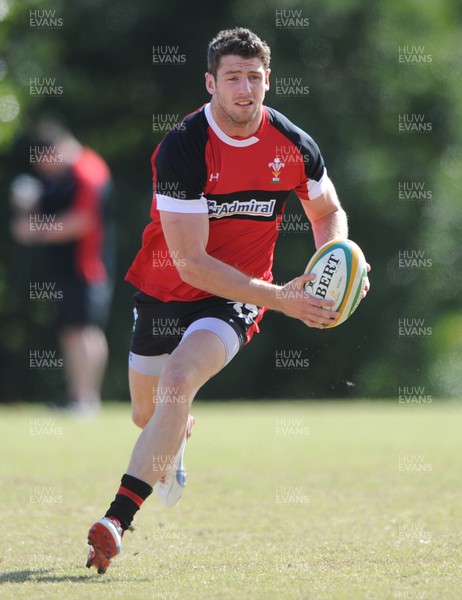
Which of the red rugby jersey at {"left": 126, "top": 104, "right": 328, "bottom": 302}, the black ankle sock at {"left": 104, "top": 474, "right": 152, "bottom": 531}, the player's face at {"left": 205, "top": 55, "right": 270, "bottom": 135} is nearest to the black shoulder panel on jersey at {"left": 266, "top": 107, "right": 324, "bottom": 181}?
the red rugby jersey at {"left": 126, "top": 104, "right": 328, "bottom": 302}

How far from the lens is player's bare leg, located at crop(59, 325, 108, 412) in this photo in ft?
44.4

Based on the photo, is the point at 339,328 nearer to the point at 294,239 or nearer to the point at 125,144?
the point at 294,239

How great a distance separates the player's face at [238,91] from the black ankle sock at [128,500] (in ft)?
6.13

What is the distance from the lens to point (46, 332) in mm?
18312

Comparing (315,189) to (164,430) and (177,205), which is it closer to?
(177,205)

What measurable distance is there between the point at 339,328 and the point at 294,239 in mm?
1685

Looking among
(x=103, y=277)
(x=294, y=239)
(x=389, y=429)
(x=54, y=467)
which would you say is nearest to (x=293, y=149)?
(x=54, y=467)

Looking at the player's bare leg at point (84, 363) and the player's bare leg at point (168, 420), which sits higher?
the player's bare leg at point (168, 420)

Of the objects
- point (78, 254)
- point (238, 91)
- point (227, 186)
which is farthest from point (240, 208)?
point (78, 254)

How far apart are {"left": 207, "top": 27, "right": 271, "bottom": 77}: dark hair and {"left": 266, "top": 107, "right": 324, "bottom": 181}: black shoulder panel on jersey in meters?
0.37

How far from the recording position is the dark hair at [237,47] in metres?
5.82

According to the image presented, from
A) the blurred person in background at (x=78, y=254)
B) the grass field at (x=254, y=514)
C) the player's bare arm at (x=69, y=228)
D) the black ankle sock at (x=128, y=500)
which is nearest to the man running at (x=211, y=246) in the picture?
the black ankle sock at (x=128, y=500)

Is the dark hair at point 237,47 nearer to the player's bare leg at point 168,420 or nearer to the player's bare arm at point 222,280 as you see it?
the player's bare arm at point 222,280

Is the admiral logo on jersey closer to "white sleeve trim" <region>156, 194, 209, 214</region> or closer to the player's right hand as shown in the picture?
"white sleeve trim" <region>156, 194, 209, 214</region>
